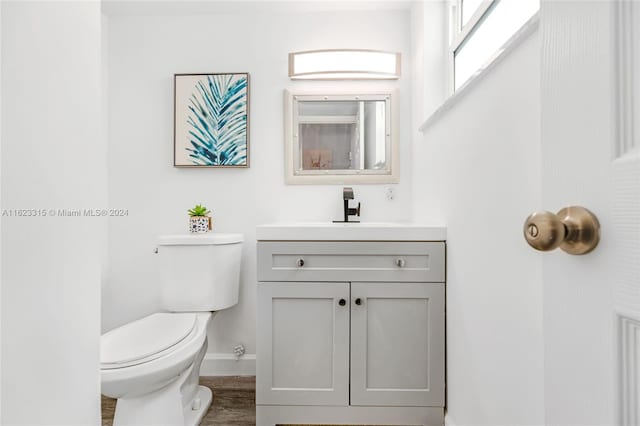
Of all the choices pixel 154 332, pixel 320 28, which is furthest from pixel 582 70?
pixel 320 28

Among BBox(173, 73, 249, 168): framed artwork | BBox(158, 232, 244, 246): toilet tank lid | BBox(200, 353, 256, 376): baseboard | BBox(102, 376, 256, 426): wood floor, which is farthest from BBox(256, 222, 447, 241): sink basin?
BBox(200, 353, 256, 376): baseboard

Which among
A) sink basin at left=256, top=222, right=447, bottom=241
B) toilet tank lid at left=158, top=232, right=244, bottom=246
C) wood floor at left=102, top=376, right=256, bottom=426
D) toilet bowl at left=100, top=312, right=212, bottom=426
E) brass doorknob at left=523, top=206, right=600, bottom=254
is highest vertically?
brass doorknob at left=523, top=206, right=600, bottom=254

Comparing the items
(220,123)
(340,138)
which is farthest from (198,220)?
(340,138)

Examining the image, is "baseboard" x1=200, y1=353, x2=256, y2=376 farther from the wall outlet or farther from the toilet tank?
the wall outlet

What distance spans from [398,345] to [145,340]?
1.01 m

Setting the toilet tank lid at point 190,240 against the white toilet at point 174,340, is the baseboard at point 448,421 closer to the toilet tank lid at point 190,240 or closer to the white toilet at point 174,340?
the white toilet at point 174,340

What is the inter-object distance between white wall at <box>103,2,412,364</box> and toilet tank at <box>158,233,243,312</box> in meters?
0.29

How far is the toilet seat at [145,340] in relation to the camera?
127cm

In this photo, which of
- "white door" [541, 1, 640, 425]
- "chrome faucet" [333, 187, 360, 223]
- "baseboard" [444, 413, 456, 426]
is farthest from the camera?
"chrome faucet" [333, 187, 360, 223]

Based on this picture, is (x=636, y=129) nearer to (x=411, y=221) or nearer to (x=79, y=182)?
(x=79, y=182)

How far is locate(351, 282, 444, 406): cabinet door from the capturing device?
1.44 metres

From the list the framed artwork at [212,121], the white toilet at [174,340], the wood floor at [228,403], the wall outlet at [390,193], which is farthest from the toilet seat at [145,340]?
the wall outlet at [390,193]

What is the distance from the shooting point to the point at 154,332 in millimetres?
1496

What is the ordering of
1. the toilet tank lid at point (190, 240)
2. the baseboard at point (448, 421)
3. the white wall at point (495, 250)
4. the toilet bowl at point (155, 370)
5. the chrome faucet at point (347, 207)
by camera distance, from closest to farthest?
the white wall at point (495, 250) < the toilet bowl at point (155, 370) < the baseboard at point (448, 421) < the toilet tank lid at point (190, 240) < the chrome faucet at point (347, 207)
